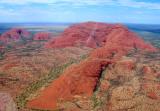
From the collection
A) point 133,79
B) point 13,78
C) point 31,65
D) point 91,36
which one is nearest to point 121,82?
point 133,79

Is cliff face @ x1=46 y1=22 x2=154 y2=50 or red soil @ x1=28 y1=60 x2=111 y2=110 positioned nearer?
red soil @ x1=28 y1=60 x2=111 y2=110

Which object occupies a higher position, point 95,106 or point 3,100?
point 3,100

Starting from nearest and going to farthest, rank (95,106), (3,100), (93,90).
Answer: (3,100) → (95,106) → (93,90)

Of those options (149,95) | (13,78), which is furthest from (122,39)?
(149,95)

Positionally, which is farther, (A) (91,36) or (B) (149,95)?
(A) (91,36)

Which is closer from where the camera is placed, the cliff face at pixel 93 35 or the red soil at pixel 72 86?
the red soil at pixel 72 86

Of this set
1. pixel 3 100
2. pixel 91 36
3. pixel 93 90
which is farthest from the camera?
pixel 91 36

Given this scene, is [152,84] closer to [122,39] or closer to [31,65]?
[31,65]

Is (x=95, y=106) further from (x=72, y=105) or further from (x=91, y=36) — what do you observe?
(x=91, y=36)

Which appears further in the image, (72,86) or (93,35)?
(93,35)

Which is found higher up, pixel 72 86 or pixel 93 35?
pixel 93 35
